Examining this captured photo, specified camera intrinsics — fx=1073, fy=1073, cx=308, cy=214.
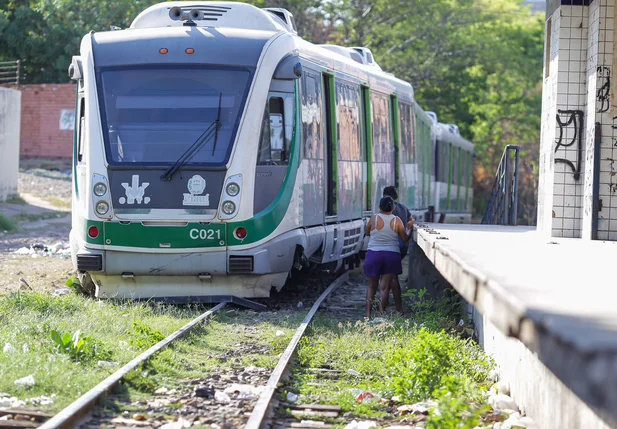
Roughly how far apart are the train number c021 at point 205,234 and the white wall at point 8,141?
60.0 ft

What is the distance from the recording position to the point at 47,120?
137 ft

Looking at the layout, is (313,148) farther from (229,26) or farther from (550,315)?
(550,315)

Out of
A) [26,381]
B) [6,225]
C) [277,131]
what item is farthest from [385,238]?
[6,225]

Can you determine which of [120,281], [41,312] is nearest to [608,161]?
[120,281]

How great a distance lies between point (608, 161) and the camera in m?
12.7

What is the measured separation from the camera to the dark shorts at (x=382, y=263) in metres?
12.2

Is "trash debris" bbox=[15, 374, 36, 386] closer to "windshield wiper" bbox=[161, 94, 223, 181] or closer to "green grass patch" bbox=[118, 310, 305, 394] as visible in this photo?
"green grass patch" bbox=[118, 310, 305, 394]

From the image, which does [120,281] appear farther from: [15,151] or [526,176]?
[526,176]

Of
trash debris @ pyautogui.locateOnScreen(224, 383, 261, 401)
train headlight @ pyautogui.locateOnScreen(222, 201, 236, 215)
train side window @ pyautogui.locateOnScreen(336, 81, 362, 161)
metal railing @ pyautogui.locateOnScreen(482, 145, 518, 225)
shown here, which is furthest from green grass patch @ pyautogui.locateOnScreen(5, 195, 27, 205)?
trash debris @ pyautogui.locateOnScreen(224, 383, 261, 401)

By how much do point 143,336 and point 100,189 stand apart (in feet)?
9.96

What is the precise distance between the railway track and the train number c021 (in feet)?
9.33

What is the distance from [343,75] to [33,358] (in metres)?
8.35

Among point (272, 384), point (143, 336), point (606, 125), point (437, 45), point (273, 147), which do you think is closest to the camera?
point (272, 384)

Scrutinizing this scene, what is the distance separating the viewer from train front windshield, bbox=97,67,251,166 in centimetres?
1204
